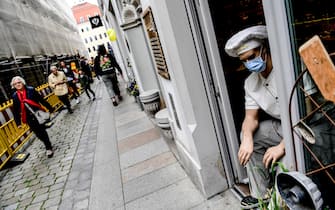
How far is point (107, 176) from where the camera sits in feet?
14.6

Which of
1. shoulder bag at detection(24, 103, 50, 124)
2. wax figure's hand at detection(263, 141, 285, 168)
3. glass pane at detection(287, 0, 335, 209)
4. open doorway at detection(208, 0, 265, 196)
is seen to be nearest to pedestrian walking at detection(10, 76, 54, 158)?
shoulder bag at detection(24, 103, 50, 124)

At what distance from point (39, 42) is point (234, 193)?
17.6 m

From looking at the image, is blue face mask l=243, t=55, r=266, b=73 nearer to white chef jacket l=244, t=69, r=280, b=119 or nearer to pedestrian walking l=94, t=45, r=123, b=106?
white chef jacket l=244, t=69, r=280, b=119

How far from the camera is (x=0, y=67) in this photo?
11508mm

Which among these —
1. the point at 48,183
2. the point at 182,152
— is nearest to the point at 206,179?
the point at 182,152

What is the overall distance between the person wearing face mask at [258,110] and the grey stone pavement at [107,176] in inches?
32.8

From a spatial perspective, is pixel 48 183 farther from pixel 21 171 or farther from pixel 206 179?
pixel 206 179

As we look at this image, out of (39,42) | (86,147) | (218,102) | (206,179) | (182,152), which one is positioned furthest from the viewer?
(39,42)

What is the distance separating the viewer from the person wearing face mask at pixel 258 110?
1.94 m

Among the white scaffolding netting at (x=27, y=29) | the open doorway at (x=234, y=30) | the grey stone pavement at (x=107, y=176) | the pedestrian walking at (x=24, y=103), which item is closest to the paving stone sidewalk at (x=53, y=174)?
the grey stone pavement at (x=107, y=176)

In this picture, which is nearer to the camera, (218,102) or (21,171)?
(218,102)

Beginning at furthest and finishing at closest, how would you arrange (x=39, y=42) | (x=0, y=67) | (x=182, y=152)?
(x=39, y=42) → (x=0, y=67) → (x=182, y=152)

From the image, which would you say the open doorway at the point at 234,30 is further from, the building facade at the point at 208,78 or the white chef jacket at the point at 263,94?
the white chef jacket at the point at 263,94

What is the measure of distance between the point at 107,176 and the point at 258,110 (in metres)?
3.13
